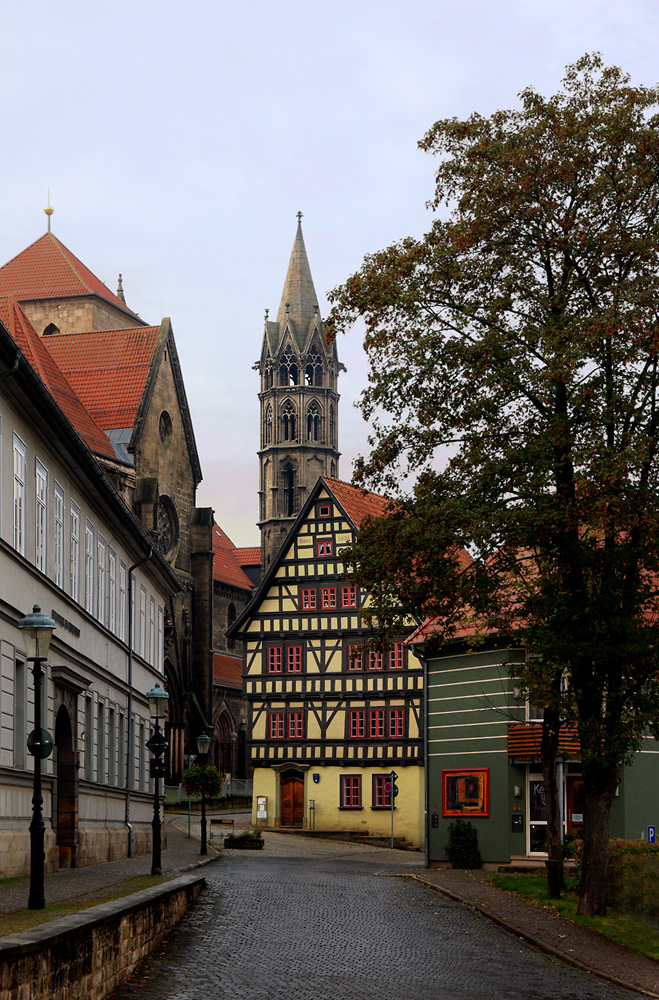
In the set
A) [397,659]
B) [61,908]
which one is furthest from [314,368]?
[61,908]

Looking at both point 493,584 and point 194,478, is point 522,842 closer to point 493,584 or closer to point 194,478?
point 493,584

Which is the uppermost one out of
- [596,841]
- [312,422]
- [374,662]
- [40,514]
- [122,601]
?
[312,422]

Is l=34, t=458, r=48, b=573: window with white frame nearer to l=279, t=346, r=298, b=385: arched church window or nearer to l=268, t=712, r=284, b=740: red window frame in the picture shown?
l=268, t=712, r=284, b=740: red window frame

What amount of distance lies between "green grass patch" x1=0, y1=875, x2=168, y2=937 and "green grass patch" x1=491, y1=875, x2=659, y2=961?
596 cm

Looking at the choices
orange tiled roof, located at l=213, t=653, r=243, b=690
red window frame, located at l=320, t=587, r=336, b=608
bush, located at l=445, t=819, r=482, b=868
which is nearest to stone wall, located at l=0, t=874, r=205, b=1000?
bush, located at l=445, t=819, r=482, b=868

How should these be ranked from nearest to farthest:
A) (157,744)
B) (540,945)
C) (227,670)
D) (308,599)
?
(540,945)
(157,744)
(308,599)
(227,670)

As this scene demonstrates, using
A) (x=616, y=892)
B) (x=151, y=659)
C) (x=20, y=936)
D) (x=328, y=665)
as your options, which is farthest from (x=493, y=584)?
(x=328, y=665)

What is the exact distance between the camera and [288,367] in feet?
340

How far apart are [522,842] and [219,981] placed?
21.8 meters

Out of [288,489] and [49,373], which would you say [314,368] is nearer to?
[288,489]

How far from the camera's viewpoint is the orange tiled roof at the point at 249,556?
101500 millimetres

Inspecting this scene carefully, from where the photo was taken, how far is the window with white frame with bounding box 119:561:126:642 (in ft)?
109

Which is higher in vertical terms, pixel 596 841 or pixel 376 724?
pixel 376 724

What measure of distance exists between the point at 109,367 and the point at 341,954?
1896 inches
